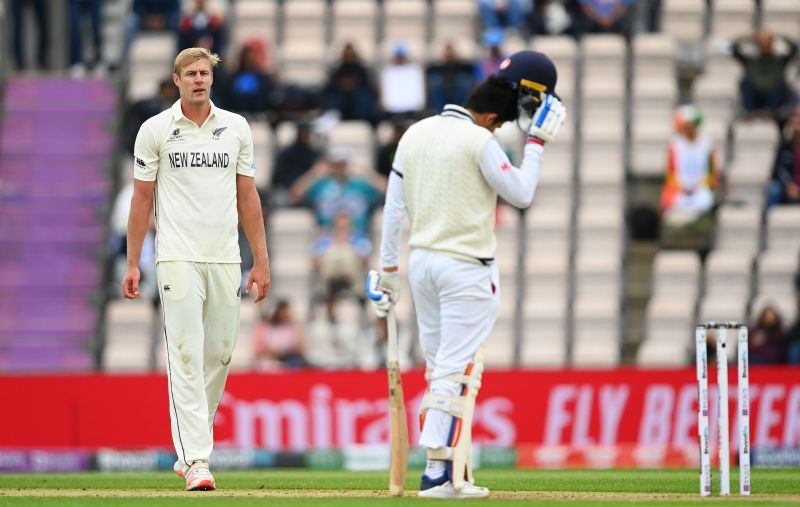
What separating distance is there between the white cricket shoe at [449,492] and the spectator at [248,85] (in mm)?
9455

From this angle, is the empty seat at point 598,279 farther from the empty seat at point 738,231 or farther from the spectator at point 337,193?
the spectator at point 337,193

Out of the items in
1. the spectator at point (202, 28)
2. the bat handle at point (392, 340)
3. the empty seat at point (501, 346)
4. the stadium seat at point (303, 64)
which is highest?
the spectator at point (202, 28)

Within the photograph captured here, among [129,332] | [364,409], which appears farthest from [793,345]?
[129,332]

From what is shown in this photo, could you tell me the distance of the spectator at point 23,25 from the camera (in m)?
17.8

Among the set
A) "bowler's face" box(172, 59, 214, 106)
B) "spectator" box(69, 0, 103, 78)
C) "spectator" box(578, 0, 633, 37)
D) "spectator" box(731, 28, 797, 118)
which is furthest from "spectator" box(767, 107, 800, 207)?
"bowler's face" box(172, 59, 214, 106)

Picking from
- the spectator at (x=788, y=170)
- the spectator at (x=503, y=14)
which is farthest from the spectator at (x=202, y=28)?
the spectator at (x=788, y=170)

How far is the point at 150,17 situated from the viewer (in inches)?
698

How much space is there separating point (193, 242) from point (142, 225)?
0.27 meters

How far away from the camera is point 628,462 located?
12828 millimetres

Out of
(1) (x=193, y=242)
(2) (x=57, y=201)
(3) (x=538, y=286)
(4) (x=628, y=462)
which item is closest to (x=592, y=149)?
(3) (x=538, y=286)

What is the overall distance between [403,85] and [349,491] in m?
8.75

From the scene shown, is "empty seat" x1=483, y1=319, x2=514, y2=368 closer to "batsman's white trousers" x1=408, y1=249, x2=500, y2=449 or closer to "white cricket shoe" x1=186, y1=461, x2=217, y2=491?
"white cricket shoe" x1=186, y1=461, x2=217, y2=491

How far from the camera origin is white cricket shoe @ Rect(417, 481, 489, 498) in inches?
290

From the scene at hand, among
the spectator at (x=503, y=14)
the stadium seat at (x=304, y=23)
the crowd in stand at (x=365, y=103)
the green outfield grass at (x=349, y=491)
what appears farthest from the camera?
the stadium seat at (x=304, y=23)
